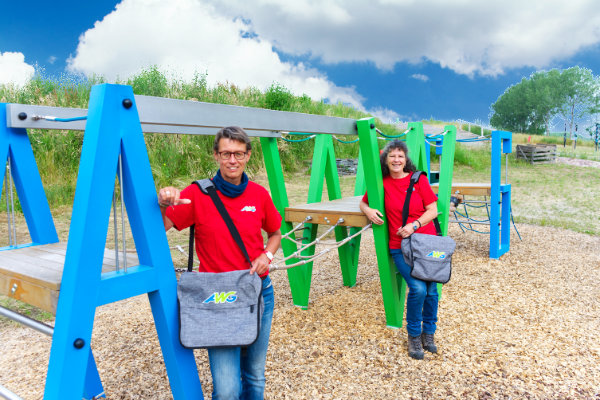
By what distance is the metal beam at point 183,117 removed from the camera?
2.07 m

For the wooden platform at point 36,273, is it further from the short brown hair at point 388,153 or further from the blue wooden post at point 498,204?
the blue wooden post at point 498,204

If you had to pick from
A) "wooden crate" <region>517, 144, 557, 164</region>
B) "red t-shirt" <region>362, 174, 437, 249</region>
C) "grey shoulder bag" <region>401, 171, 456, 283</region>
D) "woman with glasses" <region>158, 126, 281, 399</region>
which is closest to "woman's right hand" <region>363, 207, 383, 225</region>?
"red t-shirt" <region>362, 174, 437, 249</region>

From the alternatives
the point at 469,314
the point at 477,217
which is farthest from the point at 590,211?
the point at 469,314

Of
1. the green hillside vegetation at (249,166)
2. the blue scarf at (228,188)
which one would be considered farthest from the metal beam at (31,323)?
the green hillside vegetation at (249,166)

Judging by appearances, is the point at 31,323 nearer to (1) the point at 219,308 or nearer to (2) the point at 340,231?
(1) the point at 219,308

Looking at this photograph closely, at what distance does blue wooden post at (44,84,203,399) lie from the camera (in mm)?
1780

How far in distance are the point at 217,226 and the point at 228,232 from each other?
60 mm

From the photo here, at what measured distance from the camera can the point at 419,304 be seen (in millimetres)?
3408

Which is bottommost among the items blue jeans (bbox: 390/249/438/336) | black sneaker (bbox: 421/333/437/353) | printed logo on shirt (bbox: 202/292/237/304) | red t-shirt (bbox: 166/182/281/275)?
black sneaker (bbox: 421/333/437/353)

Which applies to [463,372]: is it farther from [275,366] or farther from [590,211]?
[590,211]

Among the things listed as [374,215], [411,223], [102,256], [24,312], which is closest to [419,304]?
[411,223]

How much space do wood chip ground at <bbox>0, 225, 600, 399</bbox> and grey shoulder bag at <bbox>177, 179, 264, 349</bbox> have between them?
1163 mm

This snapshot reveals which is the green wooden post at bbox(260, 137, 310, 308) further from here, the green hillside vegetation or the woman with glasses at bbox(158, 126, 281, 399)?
the green hillside vegetation

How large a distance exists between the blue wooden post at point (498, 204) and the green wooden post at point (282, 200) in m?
3.45
